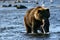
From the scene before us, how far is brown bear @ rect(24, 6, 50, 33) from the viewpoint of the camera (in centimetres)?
1455

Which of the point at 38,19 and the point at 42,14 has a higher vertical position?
the point at 42,14

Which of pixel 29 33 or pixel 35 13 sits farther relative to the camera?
pixel 29 33

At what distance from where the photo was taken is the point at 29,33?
52.7 ft

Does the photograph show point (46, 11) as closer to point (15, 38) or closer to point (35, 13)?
point (35, 13)

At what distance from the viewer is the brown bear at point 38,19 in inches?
573

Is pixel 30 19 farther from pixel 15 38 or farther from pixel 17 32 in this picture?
pixel 17 32

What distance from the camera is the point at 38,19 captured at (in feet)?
48.3

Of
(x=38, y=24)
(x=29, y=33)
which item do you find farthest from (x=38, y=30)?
(x=38, y=24)

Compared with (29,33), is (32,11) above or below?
above

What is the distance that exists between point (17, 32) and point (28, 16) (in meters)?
1.85

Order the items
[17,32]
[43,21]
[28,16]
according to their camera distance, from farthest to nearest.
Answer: [17,32]
[28,16]
[43,21]

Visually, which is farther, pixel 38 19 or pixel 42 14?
pixel 38 19

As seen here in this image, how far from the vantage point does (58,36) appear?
1523cm

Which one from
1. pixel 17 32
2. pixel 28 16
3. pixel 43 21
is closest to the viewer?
pixel 43 21
